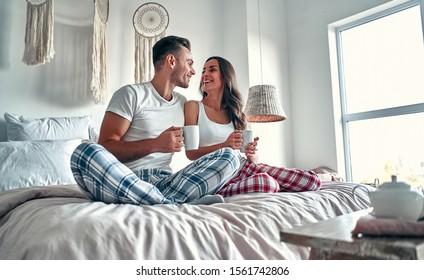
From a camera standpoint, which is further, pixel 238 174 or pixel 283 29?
pixel 283 29

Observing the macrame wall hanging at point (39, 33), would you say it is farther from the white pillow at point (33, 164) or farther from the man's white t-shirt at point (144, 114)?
the man's white t-shirt at point (144, 114)

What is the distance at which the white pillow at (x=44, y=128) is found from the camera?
5.32ft

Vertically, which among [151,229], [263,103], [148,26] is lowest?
[151,229]

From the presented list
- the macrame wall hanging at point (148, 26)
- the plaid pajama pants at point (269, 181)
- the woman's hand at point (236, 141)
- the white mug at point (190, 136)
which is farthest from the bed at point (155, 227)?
the macrame wall hanging at point (148, 26)

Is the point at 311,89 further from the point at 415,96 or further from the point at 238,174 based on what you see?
the point at 238,174

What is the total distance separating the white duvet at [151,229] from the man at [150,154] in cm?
7

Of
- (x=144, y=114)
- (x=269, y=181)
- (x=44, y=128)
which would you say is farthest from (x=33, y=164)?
(x=269, y=181)

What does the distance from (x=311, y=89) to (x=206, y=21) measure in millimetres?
987

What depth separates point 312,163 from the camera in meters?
2.59

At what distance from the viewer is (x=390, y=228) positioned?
1.40 feet

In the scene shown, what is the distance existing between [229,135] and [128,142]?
373mm

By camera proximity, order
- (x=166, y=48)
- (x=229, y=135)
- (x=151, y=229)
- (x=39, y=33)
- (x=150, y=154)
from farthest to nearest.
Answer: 1. (x=39, y=33)
2. (x=166, y=48)
3. (x=229, y=135)
4. (x=150, y=154)
5. (x=151, y=229)

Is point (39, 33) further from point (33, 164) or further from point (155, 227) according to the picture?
point (155, 227)
